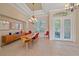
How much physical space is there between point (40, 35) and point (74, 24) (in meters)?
2.63

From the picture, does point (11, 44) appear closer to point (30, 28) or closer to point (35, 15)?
Answer: point (30, 28)

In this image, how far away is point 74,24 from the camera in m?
7.81

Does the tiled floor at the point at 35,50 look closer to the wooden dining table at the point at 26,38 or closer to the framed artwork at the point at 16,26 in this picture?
the wooden dining table at the point at 26,38

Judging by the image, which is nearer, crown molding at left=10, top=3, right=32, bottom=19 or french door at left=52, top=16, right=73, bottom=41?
crown molding at left=10, top=3, right=32, bottom=19

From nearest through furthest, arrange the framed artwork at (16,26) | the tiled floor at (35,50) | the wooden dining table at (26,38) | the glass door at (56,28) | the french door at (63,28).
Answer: the tiled floor at (35,50), the wooden dining table at (26,38), the framed artwork at (16,26), the french door at (63,28), the glass door at (56,28)

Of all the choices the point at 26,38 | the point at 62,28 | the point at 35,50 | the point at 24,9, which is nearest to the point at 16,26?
the point at 24,9

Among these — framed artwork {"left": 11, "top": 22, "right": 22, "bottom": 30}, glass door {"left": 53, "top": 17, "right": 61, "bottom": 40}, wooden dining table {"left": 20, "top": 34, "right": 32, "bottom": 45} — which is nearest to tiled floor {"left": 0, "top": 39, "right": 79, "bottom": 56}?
wooden dining table {"left": 20, "top": 34, "right": 32, "bottom": 45}

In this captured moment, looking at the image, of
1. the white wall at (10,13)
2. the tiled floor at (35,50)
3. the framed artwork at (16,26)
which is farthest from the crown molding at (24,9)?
the tiled floor at (35,50)

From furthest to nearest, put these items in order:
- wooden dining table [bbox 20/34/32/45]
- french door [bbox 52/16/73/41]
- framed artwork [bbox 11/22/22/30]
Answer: french door [bbox 52/16/73/41], framed artwork [bbox 11/22/22/30], wooden dining table [bbox 20/34/32/45]

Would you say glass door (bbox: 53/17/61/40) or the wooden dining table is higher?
glass door (bbox: 53/17/61/40)

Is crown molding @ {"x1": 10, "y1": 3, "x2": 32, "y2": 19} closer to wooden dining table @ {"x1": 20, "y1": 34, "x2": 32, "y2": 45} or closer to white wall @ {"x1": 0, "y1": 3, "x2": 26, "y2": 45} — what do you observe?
white wall @ {"x1": 0, "y1": 3, "x2": 26, "y2": 45}

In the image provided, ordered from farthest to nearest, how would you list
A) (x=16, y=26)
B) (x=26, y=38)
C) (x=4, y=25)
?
(x=4, y=25) < (x=16, y=26) < (x=26, y=38)

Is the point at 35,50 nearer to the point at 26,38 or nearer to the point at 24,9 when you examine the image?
the point at 26,38

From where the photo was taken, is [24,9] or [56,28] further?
[56,28]
